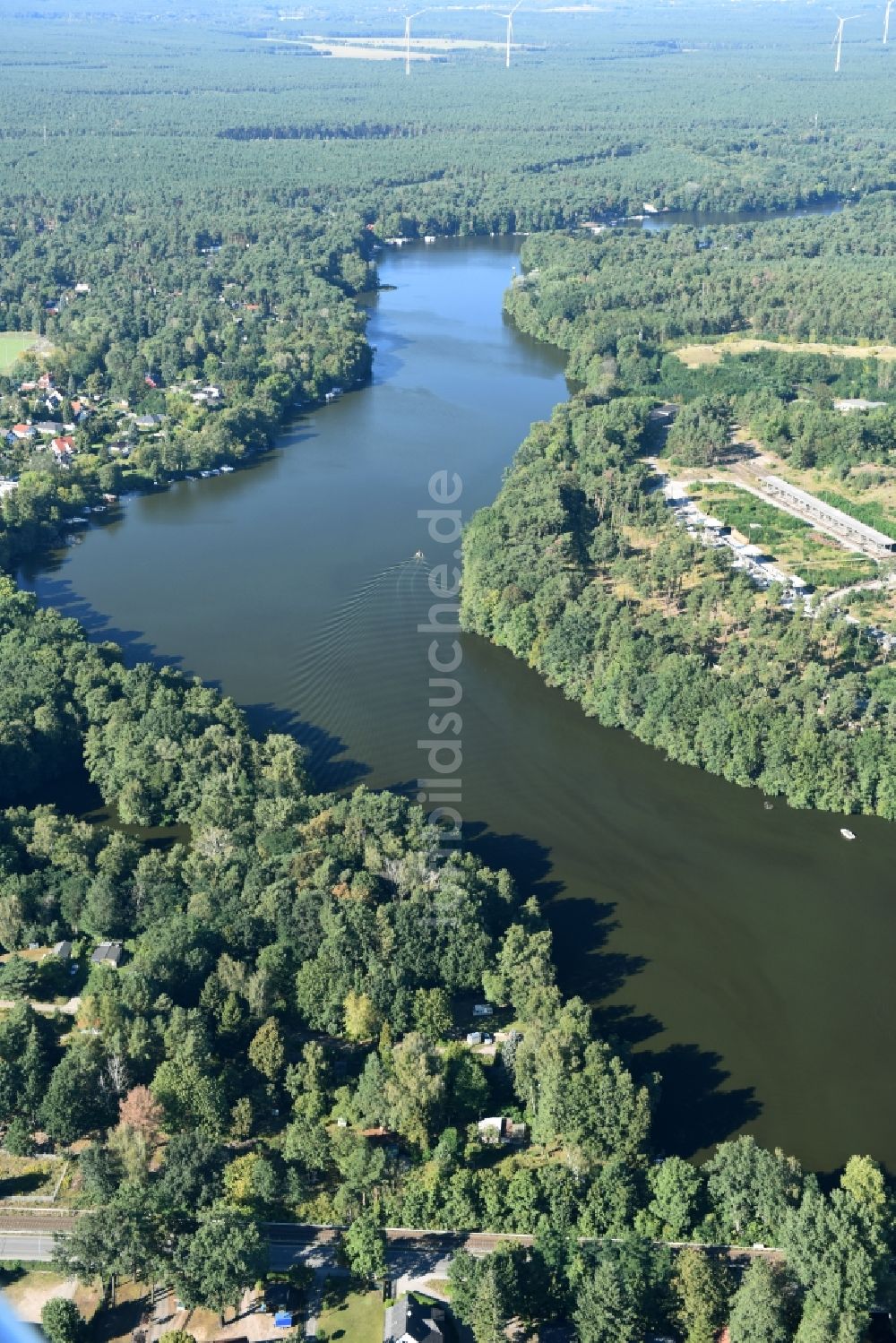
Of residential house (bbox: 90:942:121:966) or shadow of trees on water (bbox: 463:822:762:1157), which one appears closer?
shadow of trees on water (bbox: 463:822:762:1157)

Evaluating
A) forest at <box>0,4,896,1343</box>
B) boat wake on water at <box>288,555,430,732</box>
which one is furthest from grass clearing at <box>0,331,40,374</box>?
boat wake on water at <box>288,555,430,732</box>

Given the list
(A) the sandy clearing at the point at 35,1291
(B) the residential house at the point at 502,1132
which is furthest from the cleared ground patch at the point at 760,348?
(A) the sandy clearing at the point at 35,1291

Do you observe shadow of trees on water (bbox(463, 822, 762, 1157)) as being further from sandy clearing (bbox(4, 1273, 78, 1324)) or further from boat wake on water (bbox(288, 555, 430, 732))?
sandy clearing (bbox(4, 1273, 78, 1324))

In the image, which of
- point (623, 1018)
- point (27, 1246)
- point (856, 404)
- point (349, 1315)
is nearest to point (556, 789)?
point (623, 1018)

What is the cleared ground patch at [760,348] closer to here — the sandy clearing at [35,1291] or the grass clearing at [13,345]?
the grass clearing at [13,345]

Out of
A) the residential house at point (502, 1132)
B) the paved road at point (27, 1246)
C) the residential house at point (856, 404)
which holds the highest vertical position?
the residential house at point (856, 404)

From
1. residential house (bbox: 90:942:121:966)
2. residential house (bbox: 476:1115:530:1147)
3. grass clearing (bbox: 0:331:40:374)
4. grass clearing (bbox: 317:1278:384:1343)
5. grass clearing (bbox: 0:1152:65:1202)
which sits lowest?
grass clearing (bbox: 317:1278:384:1343)

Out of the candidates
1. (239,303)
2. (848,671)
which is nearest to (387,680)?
(848,671)
